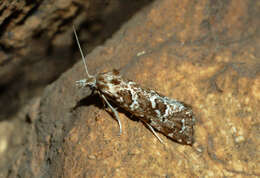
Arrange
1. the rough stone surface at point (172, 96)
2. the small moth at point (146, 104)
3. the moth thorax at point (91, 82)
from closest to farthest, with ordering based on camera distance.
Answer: the rough stone surface at point (172, 96) < the small moth at point (146, 104) < the moth thorax at point (91, 82)

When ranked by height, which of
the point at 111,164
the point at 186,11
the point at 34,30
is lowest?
the point at 111,164

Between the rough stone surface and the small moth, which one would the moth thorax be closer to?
the small moth

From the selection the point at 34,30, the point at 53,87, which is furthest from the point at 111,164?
the point at 34,30

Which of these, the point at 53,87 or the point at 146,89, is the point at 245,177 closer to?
the point at 146,89

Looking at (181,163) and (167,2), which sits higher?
(167,2)

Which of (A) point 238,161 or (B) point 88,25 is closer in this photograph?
(A) point 238,161

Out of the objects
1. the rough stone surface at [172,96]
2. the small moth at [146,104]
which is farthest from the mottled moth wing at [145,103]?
the rough stone surface at [172,96]

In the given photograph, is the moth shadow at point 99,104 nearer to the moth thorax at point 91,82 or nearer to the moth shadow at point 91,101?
the moth shadow at point 91,101
